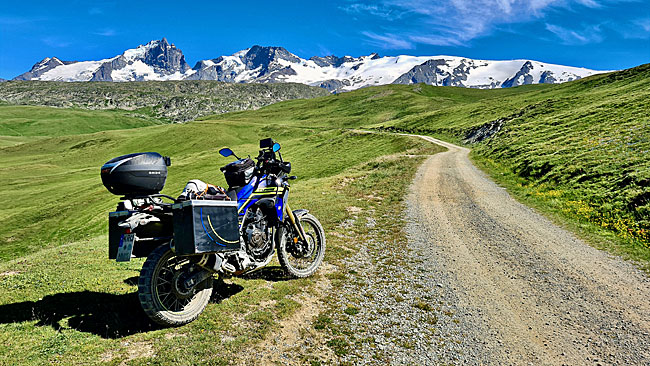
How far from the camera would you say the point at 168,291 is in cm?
635

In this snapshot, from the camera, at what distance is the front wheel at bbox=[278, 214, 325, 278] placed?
9062mm

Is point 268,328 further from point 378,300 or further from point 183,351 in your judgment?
point 378,300

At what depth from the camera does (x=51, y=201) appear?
176 feet

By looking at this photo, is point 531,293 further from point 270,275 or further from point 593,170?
point 593,170

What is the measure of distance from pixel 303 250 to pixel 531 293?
6.14 meters

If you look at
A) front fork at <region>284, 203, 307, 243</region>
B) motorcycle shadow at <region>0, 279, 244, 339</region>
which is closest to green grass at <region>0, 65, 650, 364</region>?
motorcycle shadow at <region>0, 279, 244, 339</region>

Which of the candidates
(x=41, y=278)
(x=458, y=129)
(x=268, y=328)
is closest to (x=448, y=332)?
(x=268, y=328)

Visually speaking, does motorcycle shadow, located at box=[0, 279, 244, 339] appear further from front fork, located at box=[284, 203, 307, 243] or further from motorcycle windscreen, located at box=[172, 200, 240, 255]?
front fork, located at box=[284, 203, 307, 243]

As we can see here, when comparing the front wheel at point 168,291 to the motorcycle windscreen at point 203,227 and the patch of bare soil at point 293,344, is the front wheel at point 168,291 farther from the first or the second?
the patch of bare soil at point 293,344

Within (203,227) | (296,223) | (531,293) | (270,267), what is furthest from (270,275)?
(531,293)

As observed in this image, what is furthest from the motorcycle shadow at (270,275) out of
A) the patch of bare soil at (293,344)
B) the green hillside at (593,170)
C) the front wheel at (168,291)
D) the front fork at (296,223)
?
the green hillside at (593,170)

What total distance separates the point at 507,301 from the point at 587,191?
15.7 meters

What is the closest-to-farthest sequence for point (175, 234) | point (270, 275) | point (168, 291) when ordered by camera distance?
point (175, 234)
point (168, 291)
point (270, 275)

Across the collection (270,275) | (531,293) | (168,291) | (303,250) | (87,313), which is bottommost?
(531,293)
